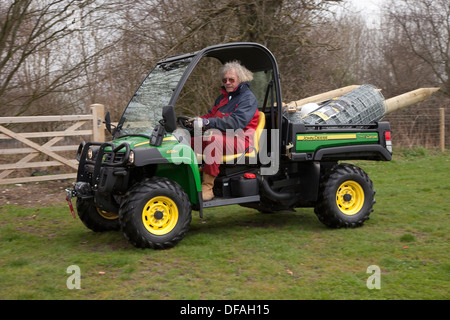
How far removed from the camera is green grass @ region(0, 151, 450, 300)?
406 cm

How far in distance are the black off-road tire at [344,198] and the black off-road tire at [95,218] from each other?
2497 millimetres

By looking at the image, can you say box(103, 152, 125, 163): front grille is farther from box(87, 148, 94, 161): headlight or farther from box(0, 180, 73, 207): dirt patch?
box(0, 180, 73, 207): dirt patch

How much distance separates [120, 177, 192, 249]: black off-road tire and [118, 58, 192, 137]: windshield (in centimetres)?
66

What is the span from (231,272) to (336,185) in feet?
6.96

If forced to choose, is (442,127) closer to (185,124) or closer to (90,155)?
(185,124)

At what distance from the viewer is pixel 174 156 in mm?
5160

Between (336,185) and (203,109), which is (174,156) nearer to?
(336,185)

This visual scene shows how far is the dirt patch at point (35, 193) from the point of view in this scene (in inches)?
331

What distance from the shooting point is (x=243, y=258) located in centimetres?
496

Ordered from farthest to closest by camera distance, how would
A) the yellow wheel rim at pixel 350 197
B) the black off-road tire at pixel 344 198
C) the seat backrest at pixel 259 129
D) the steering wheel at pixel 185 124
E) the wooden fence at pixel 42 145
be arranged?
the wooden fence at pixel 42 145 < the yellow wheel rim at pixel 350 197 < the black off-road tire at pixel 344 198 < the seat backrest at pixel 259 129 < the steering wheel at pixel 185 124

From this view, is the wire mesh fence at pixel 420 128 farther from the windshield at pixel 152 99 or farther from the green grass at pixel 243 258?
the windshield at pixel 152 99

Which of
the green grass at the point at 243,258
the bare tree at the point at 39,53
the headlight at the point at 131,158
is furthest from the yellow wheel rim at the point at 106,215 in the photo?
the bare tree at the point at 39,53

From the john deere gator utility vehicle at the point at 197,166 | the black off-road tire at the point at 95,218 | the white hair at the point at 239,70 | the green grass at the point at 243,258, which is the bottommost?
the green grass at the point at 243,258
